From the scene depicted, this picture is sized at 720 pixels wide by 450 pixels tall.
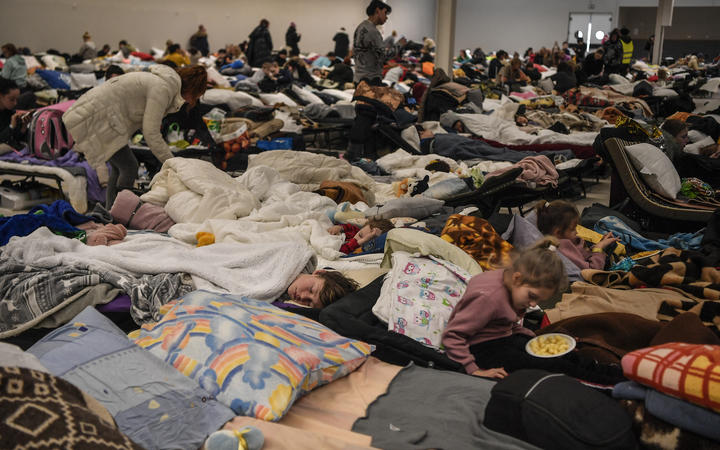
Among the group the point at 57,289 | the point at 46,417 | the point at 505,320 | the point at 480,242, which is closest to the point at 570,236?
the point at 480,242

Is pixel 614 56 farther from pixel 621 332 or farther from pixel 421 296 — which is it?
pixel 421 296

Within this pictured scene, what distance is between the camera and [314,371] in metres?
2.48

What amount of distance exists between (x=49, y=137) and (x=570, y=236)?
480cm

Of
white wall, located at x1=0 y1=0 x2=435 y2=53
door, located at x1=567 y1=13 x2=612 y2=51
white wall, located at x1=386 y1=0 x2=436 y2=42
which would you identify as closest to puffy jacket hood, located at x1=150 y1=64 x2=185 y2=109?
white wall, located at x1=0 y1=0 x2=435 y2=53

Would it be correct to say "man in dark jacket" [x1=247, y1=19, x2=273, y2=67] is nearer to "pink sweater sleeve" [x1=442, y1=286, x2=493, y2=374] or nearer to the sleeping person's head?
the sleeping person's head

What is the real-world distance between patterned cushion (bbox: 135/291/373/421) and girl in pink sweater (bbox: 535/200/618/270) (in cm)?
178

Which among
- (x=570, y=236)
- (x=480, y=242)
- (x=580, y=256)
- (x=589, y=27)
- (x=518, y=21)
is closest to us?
(x=480, y=242)

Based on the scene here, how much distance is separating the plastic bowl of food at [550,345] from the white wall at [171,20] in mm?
16438

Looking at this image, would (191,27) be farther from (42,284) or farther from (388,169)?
(42,284)

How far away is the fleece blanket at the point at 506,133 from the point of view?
7.67 m

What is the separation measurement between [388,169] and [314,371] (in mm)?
4454

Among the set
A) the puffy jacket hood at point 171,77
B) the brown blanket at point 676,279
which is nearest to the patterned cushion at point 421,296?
the brown blanket at point 676,279

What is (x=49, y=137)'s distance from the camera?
636cm

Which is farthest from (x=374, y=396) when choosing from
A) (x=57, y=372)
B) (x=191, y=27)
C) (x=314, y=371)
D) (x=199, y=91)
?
(x=191, y=27)
